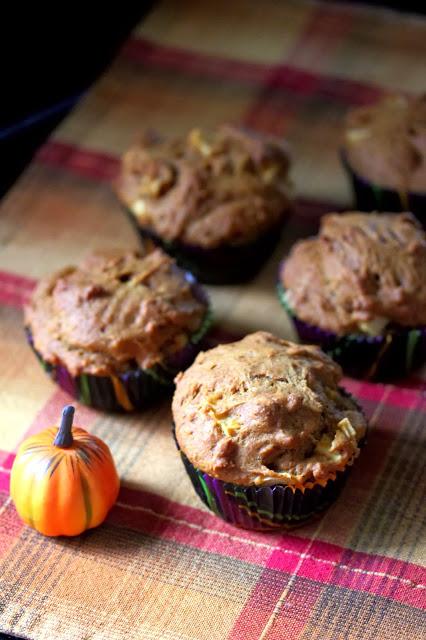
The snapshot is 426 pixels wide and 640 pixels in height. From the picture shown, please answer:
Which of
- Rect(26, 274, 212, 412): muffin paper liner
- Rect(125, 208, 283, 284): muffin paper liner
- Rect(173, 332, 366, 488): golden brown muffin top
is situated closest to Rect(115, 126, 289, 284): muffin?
Rect(125, 208, 283, 284): muffin paper liner

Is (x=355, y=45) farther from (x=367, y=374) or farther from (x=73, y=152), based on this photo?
(x=367, y=374)

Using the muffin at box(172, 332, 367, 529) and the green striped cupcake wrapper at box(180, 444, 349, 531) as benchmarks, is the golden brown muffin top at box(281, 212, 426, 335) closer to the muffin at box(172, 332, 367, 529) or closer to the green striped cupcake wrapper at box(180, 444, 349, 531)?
the muffin at box(172, 332, 367, 529)

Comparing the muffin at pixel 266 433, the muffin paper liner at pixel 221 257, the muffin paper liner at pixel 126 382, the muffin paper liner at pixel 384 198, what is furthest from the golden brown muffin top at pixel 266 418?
the muffin paper liner at pixel 384 198

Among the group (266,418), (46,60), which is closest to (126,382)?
(266,418)

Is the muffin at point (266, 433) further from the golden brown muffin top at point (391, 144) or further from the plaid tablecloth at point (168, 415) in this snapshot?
the golden brown muffin top at point (391, 144)

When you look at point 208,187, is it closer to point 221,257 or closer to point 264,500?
point 221,257

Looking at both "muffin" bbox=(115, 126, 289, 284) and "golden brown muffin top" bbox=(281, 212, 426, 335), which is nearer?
"golden brown muffin top" bbox=(281, 212, 426, 335)

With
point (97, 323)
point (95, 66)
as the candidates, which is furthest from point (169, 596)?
point (95, 66)
